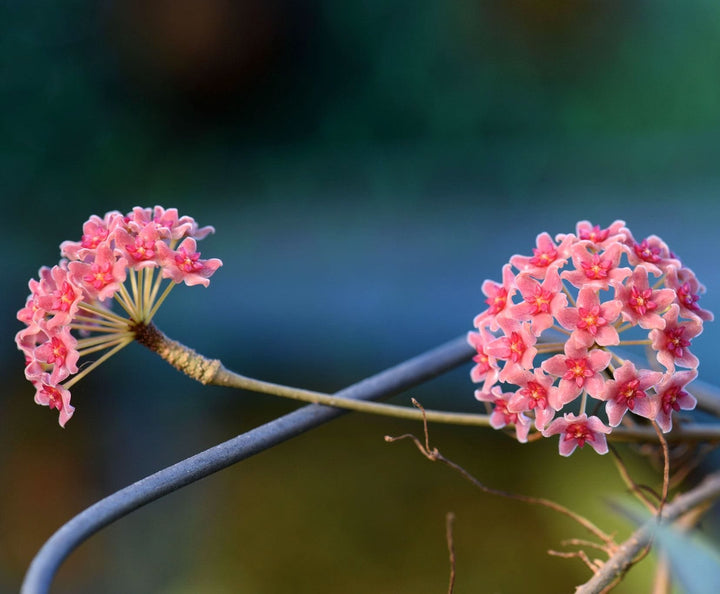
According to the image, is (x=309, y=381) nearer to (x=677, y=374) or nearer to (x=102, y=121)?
(x=102, y=121)

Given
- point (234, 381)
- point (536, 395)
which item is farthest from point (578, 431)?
point (234, 381)

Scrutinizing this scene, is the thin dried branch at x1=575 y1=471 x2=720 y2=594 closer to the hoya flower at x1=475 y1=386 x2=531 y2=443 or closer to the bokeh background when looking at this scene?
the hoya flower at x1=475 y1=386 x2=531 y2=443

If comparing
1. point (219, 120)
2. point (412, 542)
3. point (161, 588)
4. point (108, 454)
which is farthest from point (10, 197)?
point (412, 542)

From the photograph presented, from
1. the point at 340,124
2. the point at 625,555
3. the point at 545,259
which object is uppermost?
the point at 340,124

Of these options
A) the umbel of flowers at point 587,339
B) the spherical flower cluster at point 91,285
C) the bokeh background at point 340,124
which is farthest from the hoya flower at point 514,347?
the bokeh background at point 340,124

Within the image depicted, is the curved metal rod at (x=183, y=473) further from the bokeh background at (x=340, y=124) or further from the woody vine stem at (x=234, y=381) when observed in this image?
the bokeh background at (x=340, y=124)

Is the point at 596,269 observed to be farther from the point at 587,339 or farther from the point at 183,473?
the point at 183,473
